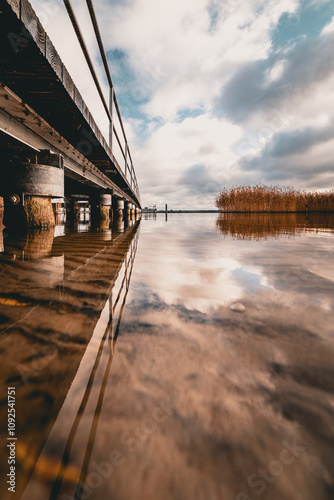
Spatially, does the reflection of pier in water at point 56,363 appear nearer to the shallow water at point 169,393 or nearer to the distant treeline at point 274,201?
the shallow water at point 169,393

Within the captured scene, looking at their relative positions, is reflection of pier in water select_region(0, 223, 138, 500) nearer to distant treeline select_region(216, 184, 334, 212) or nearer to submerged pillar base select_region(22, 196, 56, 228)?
submerged pillar base select_region(22, 196, 56, 228)

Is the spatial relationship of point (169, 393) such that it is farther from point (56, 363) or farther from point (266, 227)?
point (266, 227)

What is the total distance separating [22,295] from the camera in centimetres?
127

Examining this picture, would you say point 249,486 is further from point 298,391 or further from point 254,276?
point 254,276

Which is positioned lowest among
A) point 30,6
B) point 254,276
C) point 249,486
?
point 249,486

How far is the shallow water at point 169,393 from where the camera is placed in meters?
0.42

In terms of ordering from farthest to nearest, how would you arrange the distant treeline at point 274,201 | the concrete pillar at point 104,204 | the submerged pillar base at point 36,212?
the distant treeline at point 274,201
the concrete pillar at point 104,204
the submerged pillar base at point 36,212

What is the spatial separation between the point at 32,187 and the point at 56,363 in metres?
4.14

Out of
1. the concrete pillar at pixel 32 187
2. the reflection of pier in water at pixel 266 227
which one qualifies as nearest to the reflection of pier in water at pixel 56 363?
the concrete pillar at pixel 32 187

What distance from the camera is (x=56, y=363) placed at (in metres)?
0.72

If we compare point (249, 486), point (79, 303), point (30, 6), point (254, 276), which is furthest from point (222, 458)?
point (30, 6)

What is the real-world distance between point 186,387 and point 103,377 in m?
0.24

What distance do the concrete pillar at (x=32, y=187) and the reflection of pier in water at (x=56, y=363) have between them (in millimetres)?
2938

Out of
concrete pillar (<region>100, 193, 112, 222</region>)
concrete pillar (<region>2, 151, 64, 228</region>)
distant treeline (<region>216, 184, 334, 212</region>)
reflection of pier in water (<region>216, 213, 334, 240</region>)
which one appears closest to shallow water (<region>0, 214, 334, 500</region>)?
concrete pillar (<region>2, 151, 64, 228</region>)
